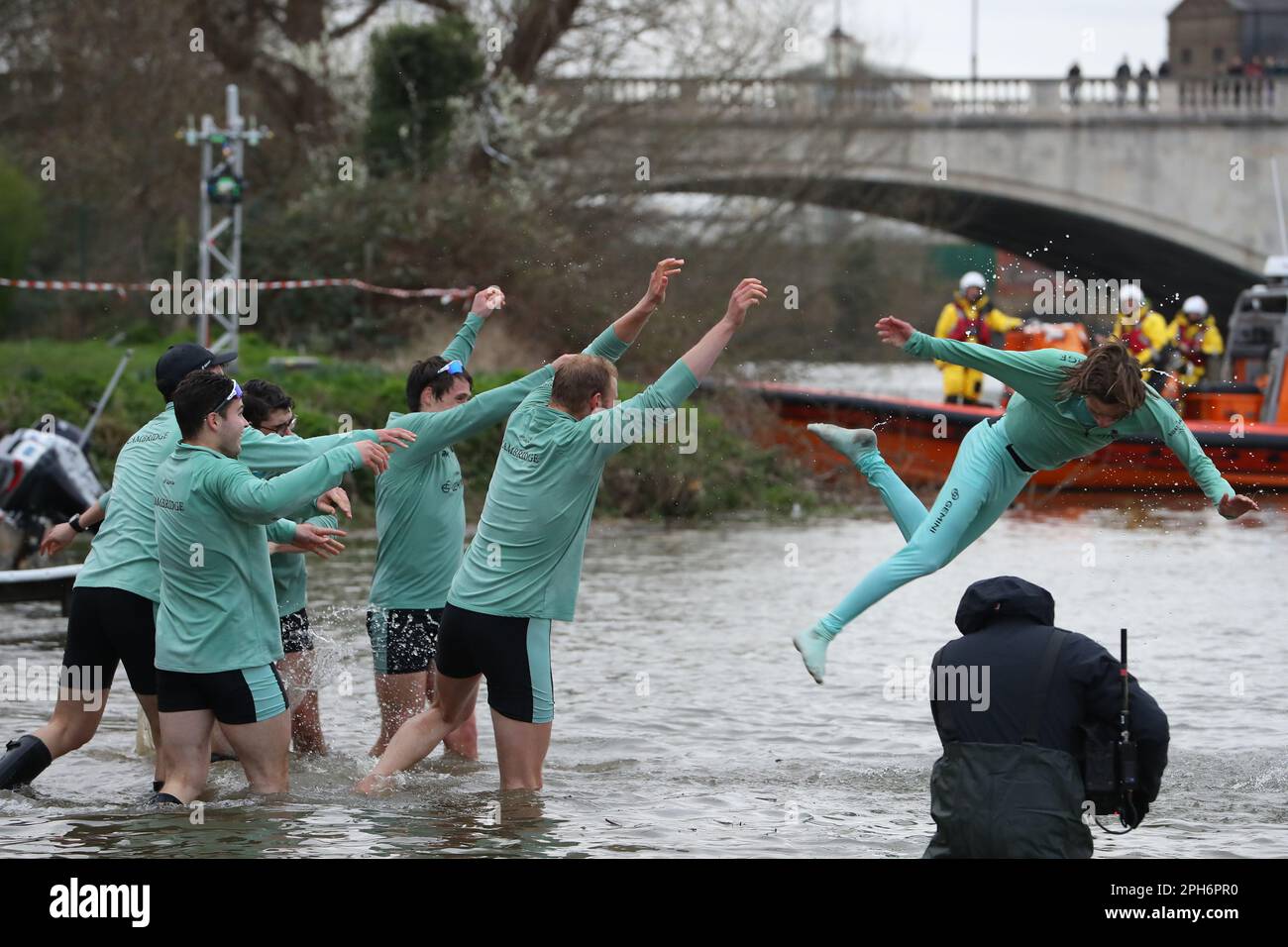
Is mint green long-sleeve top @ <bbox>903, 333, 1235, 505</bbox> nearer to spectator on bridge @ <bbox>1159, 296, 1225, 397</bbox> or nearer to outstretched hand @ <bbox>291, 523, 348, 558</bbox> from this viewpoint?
outstretched hand @ <bbox>291, 523, 348, 558</bbox>

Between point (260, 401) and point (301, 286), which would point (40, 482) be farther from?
point (301, 286)

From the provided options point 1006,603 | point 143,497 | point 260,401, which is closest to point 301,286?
point 260,401

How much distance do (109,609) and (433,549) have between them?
1.54 m

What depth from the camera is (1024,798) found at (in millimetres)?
5648

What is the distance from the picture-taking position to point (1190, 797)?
336 inches

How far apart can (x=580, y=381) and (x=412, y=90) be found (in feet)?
71.6

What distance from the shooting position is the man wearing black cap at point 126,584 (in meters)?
7.84

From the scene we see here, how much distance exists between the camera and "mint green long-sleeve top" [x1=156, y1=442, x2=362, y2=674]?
7.05 metres

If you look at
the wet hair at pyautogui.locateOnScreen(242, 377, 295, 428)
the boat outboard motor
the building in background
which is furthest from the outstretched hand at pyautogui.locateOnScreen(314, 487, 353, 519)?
the building in background

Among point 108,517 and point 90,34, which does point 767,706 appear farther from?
point 90,34

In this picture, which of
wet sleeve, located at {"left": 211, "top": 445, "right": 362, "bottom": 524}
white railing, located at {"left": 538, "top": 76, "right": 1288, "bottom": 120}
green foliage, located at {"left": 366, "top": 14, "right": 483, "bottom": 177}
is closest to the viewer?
wet sleeve, located at {"left": 211, "top": 445, "right": 362, "bottom": 524}

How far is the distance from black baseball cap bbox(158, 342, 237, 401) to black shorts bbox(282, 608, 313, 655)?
156 cm
